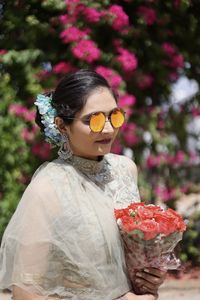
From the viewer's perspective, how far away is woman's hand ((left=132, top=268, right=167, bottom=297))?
1.86 metres

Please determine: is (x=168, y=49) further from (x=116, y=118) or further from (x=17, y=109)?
(x=116, y=118)

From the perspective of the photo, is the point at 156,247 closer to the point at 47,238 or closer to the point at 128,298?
the point at 128,298

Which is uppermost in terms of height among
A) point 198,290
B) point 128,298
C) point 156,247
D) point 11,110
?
point 156,247

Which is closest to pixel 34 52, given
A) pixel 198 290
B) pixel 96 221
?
pixel 198 290

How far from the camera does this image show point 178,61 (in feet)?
17.8

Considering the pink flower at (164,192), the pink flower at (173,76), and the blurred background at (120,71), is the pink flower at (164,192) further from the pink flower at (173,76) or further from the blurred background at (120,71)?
the pink flower at (173,76)

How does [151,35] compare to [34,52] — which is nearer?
[34,52]

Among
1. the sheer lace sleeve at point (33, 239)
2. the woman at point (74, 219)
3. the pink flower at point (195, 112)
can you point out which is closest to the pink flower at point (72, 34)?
the pink flower at point (195, 112)

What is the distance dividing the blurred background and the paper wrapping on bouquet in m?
3.00

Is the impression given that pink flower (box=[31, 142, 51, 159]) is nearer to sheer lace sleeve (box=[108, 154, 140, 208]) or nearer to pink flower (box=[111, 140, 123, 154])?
pink flower (box=[111, 140, 123, 154])

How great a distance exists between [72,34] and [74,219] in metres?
3.17

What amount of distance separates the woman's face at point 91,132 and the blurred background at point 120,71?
2.88m

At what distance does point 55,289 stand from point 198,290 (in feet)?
12.8

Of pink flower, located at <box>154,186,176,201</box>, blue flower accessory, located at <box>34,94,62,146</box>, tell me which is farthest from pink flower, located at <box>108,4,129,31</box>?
blue flower accessory, located at <box>34,94,62,146</box>
